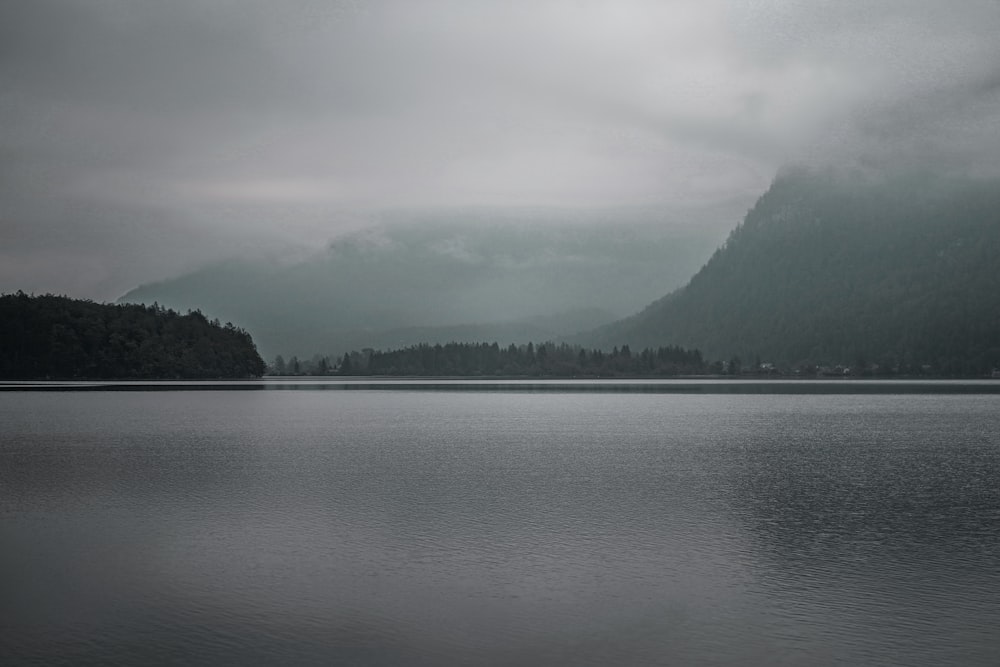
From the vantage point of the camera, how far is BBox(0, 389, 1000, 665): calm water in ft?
58.6

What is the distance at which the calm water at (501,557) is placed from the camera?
17.9m

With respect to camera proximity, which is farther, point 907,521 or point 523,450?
point 523,450

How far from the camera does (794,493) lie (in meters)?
36.6

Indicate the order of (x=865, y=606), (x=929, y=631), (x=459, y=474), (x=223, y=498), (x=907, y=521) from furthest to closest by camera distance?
(x=459, y=474) < (x=223, y=498) < (x=907, y=521) < (x=865, y=606) < (x=929, y=631)

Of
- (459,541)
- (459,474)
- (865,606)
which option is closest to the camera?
(865,606)

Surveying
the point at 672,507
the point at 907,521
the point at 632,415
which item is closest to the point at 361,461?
the point at 672,507

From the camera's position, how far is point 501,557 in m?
25.0

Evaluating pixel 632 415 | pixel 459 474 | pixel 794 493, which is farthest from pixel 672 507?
pixel 632 415

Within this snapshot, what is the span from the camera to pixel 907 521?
3017 cm

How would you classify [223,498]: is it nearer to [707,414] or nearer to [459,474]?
[459,474]

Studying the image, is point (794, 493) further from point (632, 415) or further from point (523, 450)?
point (632, 415)

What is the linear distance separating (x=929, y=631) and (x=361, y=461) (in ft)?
115

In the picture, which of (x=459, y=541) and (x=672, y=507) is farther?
(x=672, y=507)

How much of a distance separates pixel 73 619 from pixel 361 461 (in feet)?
98.4
